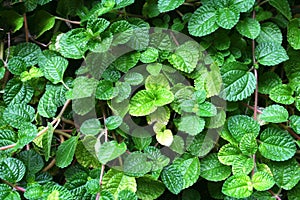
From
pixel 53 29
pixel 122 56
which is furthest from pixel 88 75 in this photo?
pixel 53 29

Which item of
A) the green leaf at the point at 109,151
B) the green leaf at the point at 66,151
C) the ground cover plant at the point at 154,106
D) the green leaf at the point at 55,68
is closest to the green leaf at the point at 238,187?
the ground cover plant at the point at 154,106

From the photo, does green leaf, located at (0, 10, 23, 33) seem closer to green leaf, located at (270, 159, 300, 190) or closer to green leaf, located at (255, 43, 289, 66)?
green leaf, located at (255, 43, 289, 66)

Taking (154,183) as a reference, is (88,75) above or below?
above

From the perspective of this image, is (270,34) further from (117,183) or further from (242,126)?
(117,183)

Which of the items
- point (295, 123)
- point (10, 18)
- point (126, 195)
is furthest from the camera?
point (10, 18)

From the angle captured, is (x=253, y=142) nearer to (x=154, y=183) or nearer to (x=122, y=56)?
(x=154, y=183)

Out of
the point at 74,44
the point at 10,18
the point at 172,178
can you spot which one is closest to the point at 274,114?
the point at 172,178
